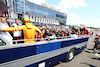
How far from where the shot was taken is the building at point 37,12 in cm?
3696

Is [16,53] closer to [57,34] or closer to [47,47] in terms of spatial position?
[47,47]

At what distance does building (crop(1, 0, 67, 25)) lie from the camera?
37.0 metres

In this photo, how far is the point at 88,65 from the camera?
12.4 feet

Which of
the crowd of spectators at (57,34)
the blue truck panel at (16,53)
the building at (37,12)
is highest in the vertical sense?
the building at (37,12)

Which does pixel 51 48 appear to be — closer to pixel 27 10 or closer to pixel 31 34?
pixel 31 34

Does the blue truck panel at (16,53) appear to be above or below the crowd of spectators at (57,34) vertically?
below

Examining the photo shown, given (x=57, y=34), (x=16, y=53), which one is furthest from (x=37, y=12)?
(x=16, y=53)

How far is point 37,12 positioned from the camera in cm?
4756

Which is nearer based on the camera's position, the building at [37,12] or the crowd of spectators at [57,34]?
the crowd of spectators at [57,34]

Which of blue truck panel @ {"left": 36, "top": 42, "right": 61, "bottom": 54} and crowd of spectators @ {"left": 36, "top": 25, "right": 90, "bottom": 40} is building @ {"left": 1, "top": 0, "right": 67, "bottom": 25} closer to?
crowd of spectators @ {"left": 36, "top": 25, "right": 90, "bottom": 40}

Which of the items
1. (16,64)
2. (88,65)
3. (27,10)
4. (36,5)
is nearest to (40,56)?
(16,64)

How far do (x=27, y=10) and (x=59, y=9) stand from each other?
34997mm

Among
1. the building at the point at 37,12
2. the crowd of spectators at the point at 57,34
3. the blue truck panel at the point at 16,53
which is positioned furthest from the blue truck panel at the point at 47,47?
the building at the point at 37,12

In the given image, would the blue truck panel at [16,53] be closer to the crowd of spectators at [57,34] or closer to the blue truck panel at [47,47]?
the blue truck panel at [47,47]
